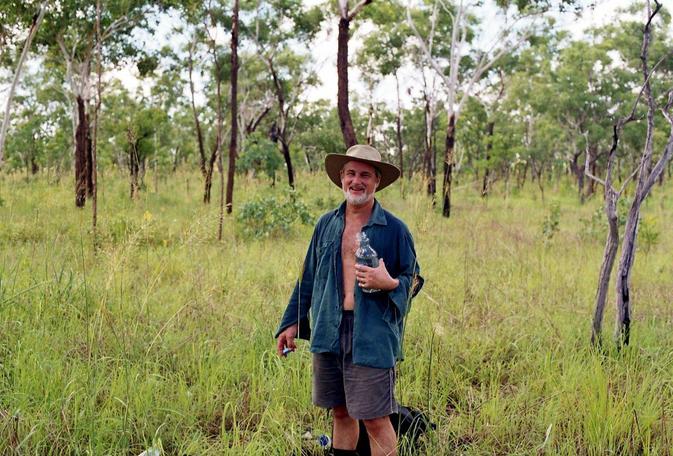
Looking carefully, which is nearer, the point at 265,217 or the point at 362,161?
the point at 362,161

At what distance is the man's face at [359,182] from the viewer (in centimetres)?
234

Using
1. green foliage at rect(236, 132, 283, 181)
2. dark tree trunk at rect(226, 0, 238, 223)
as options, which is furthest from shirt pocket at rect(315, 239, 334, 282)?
green foliage at rect(236, 132, 283, 181)

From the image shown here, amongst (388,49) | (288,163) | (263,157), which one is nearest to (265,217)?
(263,157)

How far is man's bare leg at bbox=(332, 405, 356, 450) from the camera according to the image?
2557 millimetres

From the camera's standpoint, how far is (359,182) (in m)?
2.35

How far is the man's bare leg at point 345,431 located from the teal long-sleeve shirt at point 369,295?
1.30 ft

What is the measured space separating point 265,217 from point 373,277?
6687mm

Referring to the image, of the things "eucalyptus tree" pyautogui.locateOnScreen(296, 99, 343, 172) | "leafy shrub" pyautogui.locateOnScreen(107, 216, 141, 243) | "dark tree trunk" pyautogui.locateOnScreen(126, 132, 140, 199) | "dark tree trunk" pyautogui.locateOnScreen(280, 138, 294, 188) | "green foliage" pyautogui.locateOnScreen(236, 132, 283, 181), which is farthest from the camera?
"eucalyptus tree" pyautogui.locateOnScreen(296, 99, 343, 172)

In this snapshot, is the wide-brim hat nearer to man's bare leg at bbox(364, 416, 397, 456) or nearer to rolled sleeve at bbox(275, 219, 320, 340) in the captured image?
rolled sleeve at bbox(275, 219, 320, 340)

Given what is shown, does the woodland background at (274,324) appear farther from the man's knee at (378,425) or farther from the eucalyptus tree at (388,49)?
the eucalyptus tree at (388,49)

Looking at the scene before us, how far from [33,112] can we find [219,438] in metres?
34.4

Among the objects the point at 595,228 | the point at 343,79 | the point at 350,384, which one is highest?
the point at 343,79

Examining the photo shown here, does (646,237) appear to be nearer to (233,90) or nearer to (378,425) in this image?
(233,90)

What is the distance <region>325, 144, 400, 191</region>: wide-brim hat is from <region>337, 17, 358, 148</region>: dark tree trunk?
7.08 m
